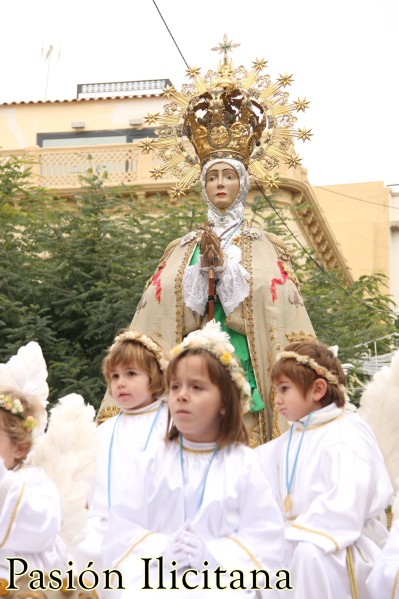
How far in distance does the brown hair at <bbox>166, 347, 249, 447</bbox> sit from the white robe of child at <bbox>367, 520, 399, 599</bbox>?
0.87 meters

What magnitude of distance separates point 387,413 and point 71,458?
6.31 ft

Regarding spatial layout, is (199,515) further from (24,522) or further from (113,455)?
(113,455)

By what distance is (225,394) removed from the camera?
5.23 metres

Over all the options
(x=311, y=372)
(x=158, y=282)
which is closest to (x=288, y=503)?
(x=311, y=372)

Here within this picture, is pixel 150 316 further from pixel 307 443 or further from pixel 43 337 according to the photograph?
pixel 43 337

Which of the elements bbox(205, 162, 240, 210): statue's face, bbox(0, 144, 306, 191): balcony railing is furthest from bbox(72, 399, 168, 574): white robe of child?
bbox(0, 144, 306, 191): balcony railing

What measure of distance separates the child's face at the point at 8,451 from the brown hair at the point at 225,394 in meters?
0.89

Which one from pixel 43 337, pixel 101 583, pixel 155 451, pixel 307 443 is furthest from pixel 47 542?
pixel 43 337

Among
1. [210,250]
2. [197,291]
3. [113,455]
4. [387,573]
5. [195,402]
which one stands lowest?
[387,573]

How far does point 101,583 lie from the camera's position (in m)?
5.30

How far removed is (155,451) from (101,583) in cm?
67

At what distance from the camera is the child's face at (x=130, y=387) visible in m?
6.44

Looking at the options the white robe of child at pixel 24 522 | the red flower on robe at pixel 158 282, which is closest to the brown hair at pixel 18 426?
the white robe of child at pixel 24 522

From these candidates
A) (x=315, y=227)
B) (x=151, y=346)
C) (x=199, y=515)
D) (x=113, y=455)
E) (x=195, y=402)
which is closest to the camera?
(x=199, y=515)
